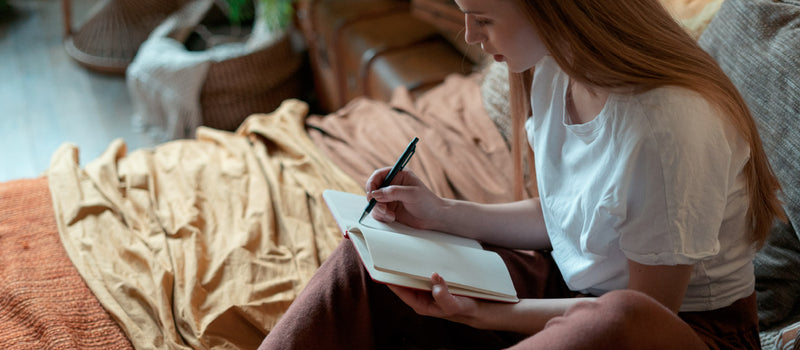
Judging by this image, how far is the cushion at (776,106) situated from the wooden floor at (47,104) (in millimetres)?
1996

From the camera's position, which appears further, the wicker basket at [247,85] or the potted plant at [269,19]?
the potted plant at [269,19]

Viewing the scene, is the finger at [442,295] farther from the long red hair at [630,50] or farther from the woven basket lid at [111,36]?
the woven basket lid at [111,36]

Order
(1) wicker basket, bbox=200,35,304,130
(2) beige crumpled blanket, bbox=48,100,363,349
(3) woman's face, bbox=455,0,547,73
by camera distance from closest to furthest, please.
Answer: (3) woman's face, bbox=455,0,547,73 → (2) beige crumpled blanket, bbox=48,100,363,349 → (1) wicker basket, bbox=200,35,304,130

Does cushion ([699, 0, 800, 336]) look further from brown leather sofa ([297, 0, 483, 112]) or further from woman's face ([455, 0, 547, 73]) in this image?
brown leather sofa ([297, 0, 483, 112])

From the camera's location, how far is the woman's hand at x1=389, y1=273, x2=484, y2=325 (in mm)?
801

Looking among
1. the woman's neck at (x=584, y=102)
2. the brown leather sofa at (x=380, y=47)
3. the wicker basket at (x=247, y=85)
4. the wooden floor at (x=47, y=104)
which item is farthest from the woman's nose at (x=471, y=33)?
the wooden floor at (x=47, y=104)

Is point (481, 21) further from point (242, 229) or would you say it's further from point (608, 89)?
point (242, 229)

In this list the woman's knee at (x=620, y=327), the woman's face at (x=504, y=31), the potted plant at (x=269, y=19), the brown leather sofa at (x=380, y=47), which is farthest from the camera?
the potted plant at (x=269, y=19)

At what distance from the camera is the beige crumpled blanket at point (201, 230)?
41.4 inches

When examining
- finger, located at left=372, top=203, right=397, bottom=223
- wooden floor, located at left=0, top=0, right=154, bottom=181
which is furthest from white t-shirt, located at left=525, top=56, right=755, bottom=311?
wooden floor, located at left=0, top=0, right=154, bottom=181

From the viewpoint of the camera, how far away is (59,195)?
1.28m

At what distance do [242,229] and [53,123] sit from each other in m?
1.65

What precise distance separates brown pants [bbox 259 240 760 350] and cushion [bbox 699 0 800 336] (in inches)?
6.4

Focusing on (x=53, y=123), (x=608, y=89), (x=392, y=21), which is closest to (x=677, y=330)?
(x=608, y=89)
